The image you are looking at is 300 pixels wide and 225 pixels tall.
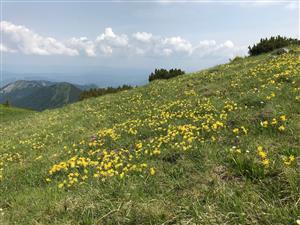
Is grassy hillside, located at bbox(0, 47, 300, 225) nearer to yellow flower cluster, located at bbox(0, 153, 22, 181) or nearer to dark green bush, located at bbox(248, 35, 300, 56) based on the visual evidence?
yellow flower cluster, located at bbox(0, 153, 22, 181)

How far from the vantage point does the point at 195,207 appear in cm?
527

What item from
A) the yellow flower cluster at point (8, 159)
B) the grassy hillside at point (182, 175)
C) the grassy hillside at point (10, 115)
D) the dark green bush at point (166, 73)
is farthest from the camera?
the dark green bush at point (166, 73)

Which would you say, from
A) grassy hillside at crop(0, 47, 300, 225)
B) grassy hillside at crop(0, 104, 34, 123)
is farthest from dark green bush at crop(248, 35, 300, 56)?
grassy hillside at crop(0, 104, 34, 123)

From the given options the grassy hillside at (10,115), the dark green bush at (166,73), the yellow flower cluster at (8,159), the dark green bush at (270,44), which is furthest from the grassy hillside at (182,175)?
the grassy hillside at (10,115)

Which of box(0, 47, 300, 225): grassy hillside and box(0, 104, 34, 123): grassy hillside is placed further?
box(0, 104, 34, 123): grassy hillside

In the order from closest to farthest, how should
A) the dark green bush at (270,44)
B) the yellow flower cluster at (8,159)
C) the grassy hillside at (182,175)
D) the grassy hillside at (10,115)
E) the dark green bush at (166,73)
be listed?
the grassy hillside at (182,175), the yellow flower cluster at (8,159), the dark green bush at (270,44), the grassy hillside at (10,115), the dark green bush at (166,73)

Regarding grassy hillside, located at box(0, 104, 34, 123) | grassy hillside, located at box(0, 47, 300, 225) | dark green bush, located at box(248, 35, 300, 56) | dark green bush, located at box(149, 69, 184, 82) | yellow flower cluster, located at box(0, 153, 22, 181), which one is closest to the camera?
grassy hillside, located at box(0, 47, 300, 225)

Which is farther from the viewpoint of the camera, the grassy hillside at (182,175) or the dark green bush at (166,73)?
the dark green bush at (166,73)

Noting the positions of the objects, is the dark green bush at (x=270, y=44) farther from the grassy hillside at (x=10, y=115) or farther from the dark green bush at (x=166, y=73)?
the grassy hillside at (x=10, y=115)

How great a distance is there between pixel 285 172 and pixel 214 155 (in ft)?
Result: 6.46

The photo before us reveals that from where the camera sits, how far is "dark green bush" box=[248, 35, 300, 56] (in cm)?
2876

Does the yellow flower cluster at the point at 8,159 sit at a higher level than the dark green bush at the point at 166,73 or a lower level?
lower

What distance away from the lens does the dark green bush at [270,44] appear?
94.4ft

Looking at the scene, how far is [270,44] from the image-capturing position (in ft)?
94.7
